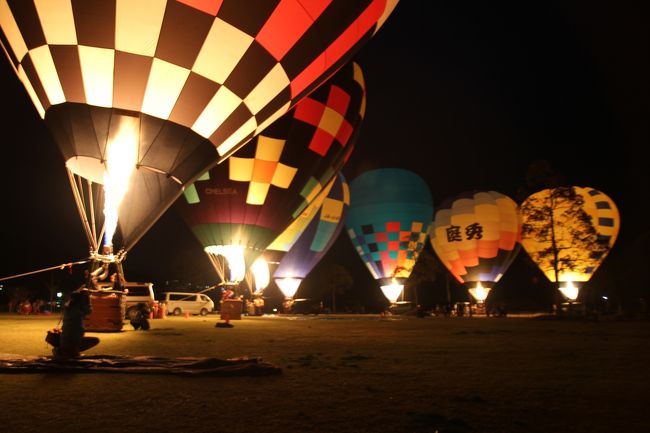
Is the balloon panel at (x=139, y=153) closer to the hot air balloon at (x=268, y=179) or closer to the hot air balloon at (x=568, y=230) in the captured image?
the hot air balloon at (x=268, y=179)

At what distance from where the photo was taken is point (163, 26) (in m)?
7.02

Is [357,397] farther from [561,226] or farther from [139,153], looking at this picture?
[561,226]

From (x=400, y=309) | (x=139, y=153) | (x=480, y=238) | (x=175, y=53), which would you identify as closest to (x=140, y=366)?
(x=139, y=153)

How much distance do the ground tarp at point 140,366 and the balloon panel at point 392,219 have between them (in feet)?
80.9

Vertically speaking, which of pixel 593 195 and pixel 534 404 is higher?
pixel 593 195

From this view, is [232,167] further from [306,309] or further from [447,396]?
[306,309]

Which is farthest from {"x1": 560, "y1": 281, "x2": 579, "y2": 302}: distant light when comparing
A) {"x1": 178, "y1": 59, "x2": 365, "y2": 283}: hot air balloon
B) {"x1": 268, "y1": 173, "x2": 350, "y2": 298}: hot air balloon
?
{"x1": 178, "y1": 59, "x2": 365, "y2": 283}: hot air balloon

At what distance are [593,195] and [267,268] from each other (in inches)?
719

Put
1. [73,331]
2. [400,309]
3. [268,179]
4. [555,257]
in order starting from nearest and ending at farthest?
[73,331] → [268,179] → [555,257] → [400,309]

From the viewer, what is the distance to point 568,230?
68.3 feet

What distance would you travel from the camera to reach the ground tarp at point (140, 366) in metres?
4.45

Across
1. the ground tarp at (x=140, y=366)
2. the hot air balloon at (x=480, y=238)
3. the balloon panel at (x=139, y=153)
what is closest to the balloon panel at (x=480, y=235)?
the hot air balloon at (x=480, y=238)

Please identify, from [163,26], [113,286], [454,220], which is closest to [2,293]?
[454,220]

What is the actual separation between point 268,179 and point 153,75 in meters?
7.38
